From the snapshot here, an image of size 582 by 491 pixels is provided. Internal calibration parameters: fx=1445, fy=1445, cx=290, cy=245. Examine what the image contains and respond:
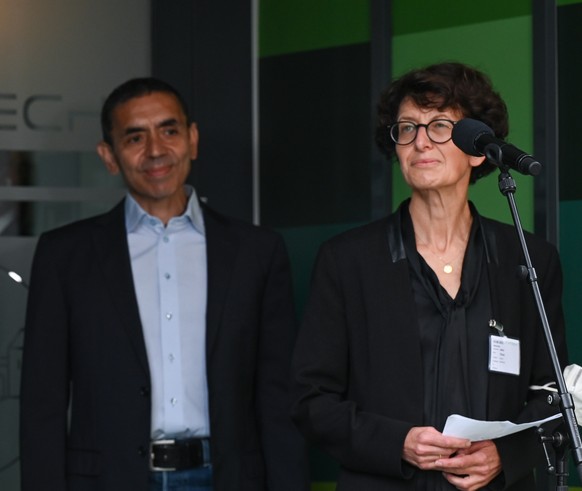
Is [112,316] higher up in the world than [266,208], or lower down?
lower down

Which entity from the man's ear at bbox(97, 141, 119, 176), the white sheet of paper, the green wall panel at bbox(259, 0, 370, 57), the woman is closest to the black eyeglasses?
the woman

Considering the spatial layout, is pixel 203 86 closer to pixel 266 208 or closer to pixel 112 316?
pixel 266 208

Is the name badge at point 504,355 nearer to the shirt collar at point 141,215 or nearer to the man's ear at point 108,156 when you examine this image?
the shirt collar at point 141,215

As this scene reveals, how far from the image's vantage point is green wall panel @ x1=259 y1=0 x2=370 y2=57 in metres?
5.21

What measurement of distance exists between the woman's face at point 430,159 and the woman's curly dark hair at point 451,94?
0.09 ft

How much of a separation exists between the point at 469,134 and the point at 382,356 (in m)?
0.67

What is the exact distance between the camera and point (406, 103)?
380cm

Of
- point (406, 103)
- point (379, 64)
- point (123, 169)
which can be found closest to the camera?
point (406, 103)

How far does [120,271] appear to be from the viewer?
14.9 feet

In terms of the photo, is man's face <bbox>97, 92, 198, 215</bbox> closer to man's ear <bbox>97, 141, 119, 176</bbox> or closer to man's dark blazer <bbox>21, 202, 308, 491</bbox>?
man's ear <bbox>97, 141, 119, 176</bbox>

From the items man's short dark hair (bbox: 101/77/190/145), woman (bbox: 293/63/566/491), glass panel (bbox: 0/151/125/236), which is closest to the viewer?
woman (bbox: 293/63/566/491)

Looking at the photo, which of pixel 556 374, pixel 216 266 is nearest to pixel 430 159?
pixel 556 374

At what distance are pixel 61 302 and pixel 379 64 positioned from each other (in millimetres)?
1440

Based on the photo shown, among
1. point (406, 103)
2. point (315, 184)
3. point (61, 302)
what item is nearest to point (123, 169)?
point (61, 302)
